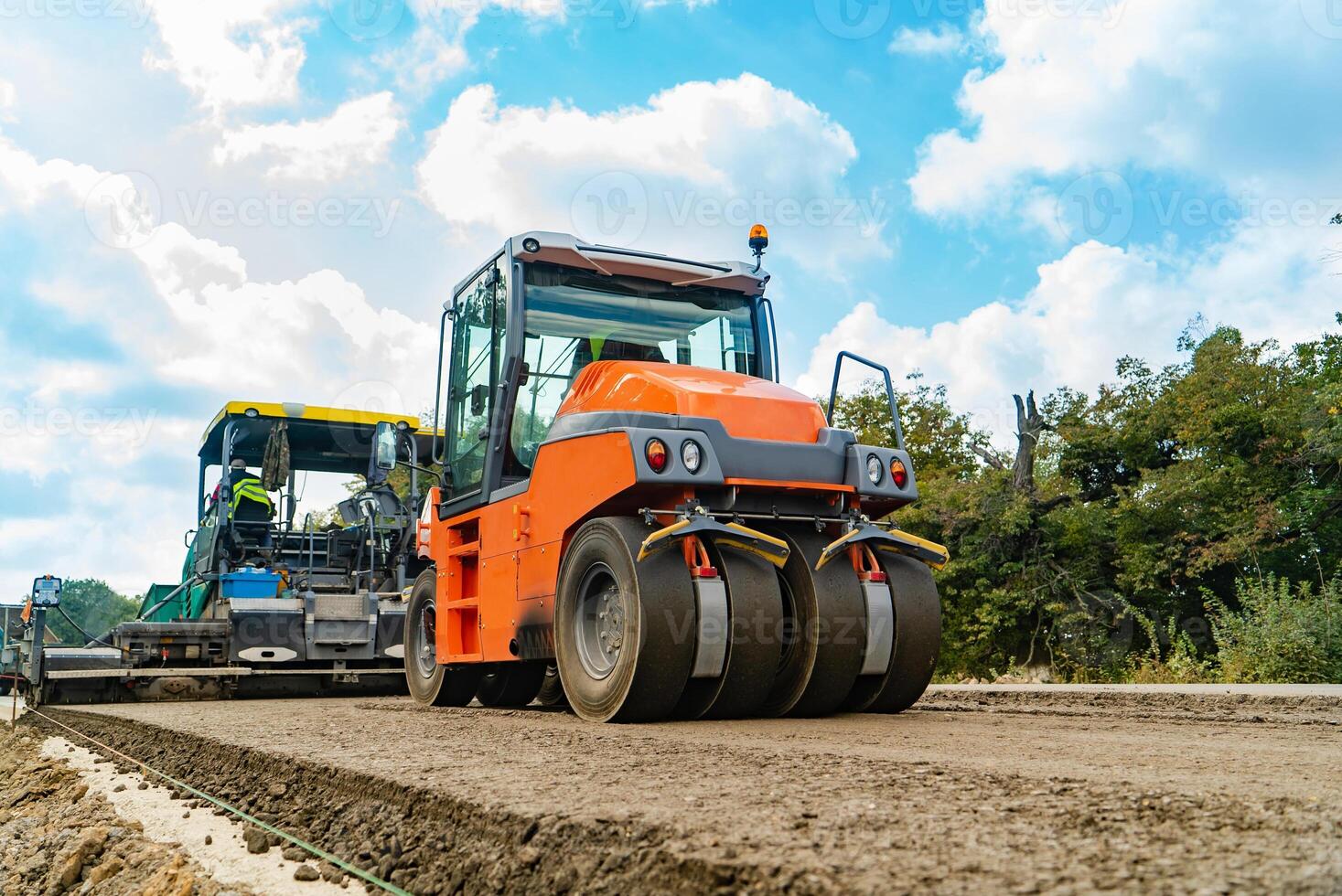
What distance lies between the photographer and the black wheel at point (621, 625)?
559 centimetres

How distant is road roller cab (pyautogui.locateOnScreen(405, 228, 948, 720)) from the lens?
5.77 metres

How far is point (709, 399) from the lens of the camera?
20.6 feet

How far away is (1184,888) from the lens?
1.89 meters

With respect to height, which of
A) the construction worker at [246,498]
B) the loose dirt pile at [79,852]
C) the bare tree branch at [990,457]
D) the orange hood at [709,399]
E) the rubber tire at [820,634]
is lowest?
the loose dirt pile at [79,852]

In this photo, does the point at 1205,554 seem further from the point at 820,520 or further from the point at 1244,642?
the point at 820,520

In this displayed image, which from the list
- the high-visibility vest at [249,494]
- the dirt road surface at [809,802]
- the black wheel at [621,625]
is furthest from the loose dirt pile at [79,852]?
the high-visibility vest at [249,494]

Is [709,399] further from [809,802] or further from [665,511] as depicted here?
[809,802]

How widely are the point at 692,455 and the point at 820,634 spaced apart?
1119 millimetres

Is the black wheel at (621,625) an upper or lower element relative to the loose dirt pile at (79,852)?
upper

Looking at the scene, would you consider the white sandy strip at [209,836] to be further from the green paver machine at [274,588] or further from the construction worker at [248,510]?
the construction worker at [248,510]

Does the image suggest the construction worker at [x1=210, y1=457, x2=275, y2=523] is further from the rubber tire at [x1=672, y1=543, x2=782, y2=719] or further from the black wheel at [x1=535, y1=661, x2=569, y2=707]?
the rubber tire at [x1=672, y1=543, x2=782, y2=719]

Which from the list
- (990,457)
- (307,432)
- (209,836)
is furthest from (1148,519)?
(209,836)

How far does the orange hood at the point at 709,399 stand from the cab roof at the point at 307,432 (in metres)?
6.24

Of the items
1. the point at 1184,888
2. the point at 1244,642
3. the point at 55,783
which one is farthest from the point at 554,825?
the point at 1244,642
